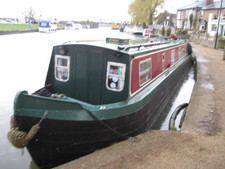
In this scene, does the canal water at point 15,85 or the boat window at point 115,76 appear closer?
the boat window at point 115,76

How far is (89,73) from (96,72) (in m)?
0.17

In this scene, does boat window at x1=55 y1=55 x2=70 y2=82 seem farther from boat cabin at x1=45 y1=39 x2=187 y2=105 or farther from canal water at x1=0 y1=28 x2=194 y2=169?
canal water at x1=0 y1=28 x2=194 y2=169

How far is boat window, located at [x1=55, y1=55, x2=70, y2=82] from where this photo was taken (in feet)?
17.5

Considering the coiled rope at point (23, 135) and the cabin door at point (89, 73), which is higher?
the cabin door at point (89, 73)

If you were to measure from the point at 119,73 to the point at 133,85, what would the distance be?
1.49ft

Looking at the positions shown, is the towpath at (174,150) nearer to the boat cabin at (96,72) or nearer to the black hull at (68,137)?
the black hull at (68,137)

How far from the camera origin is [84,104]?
14.2 ft

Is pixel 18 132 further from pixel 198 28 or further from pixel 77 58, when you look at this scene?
pixel 198 28

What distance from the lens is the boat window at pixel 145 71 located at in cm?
559

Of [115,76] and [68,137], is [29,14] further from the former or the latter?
[68,137]

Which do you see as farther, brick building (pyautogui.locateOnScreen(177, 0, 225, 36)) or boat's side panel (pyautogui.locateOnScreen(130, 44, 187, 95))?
brick building (pyautogui.locateOnScreen(177, 0, 225, 36))

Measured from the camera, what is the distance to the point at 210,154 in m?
4.01

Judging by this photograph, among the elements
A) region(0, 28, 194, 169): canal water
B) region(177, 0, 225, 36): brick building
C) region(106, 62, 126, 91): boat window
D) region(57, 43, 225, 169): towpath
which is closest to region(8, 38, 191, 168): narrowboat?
region(106, 62, 126, 91): boat window

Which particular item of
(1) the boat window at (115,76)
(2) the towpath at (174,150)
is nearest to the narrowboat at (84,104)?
(1) the boat window at (115,76)
